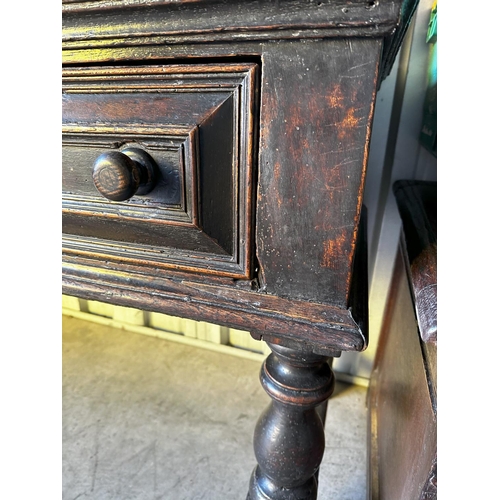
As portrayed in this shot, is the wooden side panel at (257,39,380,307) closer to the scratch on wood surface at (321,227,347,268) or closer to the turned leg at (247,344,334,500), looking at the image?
the scratch on wood surface at (321,227,347,268)

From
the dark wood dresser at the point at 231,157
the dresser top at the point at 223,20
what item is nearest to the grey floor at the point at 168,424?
the dark wood dresser at the point at 231,157

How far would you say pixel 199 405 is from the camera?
0.80 meters

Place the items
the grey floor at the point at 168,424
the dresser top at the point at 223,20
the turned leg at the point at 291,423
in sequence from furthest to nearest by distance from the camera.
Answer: the grey floor at the point at 168,424 < the turned leg at the point at 291,423 < the dresser top at the point at 223,20

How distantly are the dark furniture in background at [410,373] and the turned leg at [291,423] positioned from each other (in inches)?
3.5

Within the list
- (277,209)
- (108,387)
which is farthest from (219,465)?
(277,209)

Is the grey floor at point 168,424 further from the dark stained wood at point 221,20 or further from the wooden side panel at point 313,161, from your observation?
the dark stained wood at point 221,20

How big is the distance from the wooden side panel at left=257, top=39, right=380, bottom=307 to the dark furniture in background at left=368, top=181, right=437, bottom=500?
0.32ft

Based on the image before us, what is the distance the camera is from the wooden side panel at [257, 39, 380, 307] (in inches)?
10.1

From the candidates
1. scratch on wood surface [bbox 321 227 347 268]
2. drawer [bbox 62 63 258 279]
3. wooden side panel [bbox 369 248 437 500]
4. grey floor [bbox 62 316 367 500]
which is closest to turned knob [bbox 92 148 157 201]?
drawer [bbox 62 63 258 279]

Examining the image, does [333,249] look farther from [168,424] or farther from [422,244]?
[168,424]

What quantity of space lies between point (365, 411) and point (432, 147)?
53 centimetres

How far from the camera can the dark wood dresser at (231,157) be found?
0.26m

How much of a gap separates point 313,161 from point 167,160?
0.39 ft

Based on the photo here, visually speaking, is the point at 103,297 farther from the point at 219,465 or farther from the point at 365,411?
the point at 365,411
